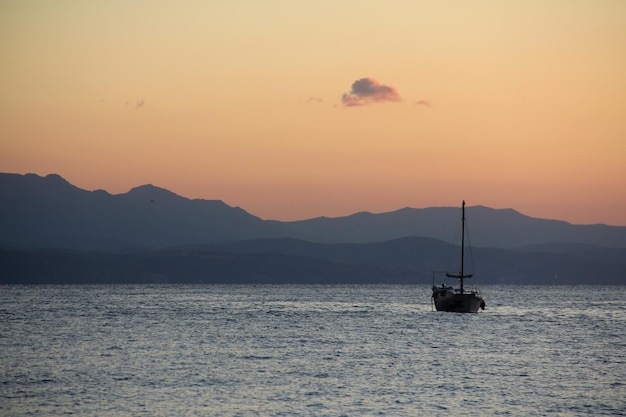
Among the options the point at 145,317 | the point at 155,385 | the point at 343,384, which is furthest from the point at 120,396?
the point at 145,317

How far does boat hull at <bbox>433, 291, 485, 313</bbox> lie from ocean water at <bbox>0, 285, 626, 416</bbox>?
17527 mm

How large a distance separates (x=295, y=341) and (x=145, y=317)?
49488 millimetres

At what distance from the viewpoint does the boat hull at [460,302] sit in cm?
14238

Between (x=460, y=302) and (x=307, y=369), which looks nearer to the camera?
(x=307, y=369)

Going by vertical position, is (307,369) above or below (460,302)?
below

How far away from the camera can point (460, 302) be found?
142750 millimetres

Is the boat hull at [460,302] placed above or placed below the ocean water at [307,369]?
above

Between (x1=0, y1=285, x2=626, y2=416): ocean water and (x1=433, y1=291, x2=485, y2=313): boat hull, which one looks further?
(x1=433, y1=291, x2=485, y2=313): boat hull

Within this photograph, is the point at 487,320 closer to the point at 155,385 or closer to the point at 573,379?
the point at 573,379

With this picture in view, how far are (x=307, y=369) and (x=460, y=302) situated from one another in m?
74.7

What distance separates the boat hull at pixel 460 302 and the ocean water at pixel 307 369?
57.5 ft

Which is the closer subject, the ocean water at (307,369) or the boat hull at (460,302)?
the ocean water at (307,369)

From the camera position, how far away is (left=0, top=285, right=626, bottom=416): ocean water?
54625mm

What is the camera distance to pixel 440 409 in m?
53.8
